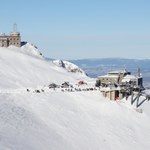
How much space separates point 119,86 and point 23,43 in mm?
60427

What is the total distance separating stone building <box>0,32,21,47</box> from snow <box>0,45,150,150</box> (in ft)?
130

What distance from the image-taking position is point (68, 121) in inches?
3474

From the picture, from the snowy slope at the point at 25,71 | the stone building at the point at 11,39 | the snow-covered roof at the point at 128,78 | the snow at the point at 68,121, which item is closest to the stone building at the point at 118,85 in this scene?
the snow-covered roof at the point at 128,78

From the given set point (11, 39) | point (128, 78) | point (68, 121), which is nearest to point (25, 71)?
point (128, 78)

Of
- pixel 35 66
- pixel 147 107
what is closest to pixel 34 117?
pixel 147 107

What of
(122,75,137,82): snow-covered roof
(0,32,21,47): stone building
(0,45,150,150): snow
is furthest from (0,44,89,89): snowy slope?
(122,75,137,82): snow-covered roof

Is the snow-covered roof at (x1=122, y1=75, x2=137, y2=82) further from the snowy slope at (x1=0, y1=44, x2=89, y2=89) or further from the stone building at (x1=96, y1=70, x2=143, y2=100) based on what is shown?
the snowy slope at (x1=0, y1=44, x2=89, y2=89)

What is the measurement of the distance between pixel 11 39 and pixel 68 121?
74.7 m

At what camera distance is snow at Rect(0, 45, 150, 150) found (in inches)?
2918

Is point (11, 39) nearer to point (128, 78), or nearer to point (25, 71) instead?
point (25, 71)

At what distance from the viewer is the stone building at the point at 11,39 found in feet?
507

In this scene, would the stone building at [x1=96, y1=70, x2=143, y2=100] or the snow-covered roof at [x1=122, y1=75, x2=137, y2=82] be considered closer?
the stone building at [x1=96, y1=70, x2=143, y2=100]

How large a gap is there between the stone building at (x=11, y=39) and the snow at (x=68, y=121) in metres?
39.7

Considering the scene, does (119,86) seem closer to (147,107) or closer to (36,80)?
(147,107)
